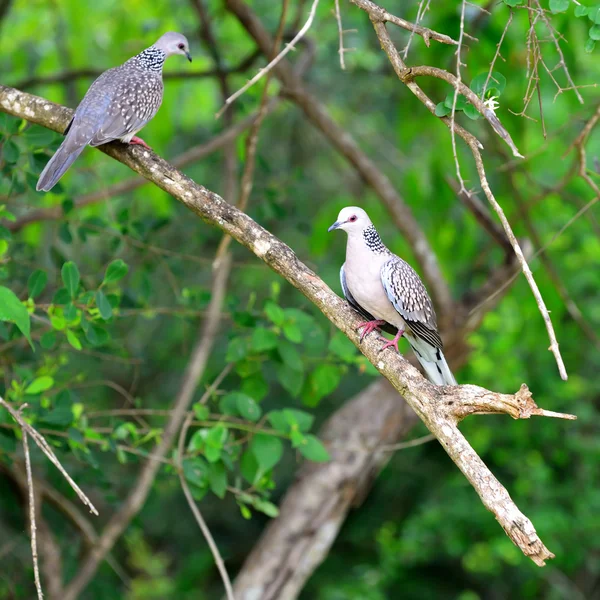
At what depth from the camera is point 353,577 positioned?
6699 mm

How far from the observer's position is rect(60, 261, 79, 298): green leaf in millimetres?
3143

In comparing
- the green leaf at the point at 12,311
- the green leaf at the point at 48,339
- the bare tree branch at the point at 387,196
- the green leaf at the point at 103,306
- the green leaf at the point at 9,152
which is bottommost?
the green leaf at the point at 12,311

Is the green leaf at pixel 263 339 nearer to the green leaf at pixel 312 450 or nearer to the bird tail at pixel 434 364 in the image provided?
the green leaf at pixel 312 450

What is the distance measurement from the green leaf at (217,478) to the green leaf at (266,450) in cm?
16

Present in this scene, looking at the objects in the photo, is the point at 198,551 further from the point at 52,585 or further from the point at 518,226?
the point at 518,226

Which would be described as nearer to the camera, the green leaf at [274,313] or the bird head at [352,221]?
the green leaf at [274,313]

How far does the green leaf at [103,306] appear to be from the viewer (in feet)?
10.4

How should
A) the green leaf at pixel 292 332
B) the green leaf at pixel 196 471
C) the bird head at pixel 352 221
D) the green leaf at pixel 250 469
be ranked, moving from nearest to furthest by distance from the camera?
the green leaf at pixel 196 471 → the green leaf at pixel 292 332 → the green leaf at pixel 250 469 → the bird head at pixel 352 221

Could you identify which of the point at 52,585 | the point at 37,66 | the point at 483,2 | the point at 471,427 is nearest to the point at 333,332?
the point at 52,585

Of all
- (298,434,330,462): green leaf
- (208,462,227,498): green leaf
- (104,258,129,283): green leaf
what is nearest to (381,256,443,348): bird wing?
(298,434,330,462): green leaf

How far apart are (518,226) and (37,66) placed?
3.88 metres

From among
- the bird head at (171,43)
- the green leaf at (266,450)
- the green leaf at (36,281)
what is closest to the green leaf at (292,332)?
the green leaf at (266,450)

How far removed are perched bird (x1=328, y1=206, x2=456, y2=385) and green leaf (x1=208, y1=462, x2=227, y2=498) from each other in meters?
0.91

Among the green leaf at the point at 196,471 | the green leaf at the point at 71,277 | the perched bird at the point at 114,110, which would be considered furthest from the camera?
the green leaf at the point at 196,471
